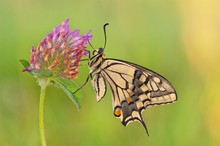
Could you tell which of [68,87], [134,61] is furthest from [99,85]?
[134,61]

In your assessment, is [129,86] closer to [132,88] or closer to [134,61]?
[132,88]

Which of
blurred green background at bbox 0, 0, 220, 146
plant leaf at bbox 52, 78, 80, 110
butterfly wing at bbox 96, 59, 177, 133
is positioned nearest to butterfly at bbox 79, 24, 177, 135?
butterfly wing at bbox 96, 59, 177, 133

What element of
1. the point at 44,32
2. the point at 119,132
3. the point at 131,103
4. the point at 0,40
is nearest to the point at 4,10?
the point at 44,32

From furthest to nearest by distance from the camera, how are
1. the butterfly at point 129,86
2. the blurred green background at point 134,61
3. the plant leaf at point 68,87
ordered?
the blurred green background at point 134,61, the butterfly at point 129,86, the plant leaf at point 68,87

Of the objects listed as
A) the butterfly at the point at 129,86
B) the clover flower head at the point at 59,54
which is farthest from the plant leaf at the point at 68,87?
the butterfly at the point at 129,86

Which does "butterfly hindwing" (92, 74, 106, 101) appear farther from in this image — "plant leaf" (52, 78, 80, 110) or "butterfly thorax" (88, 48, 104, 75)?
"plant leaf" (52, 78, 80, 110)

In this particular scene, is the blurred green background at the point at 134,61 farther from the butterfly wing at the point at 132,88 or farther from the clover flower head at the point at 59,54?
the clover flower head at the point at 59,54
